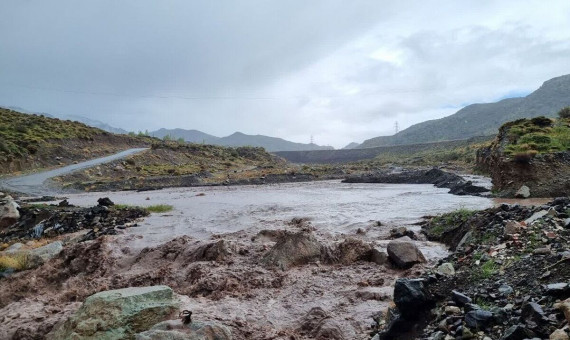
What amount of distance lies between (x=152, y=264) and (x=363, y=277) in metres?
5.68

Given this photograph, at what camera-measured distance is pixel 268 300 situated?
7496 mm

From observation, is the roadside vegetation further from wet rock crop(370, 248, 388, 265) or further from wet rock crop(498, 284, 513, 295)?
wet rock crop(498, 284, 513, 295)

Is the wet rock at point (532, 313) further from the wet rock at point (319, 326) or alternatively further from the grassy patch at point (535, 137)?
the grassy patch at point (535, 137)

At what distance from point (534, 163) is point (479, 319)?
1926cm

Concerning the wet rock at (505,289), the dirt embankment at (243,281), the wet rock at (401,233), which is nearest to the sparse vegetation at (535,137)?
the wet rock at (401,233)

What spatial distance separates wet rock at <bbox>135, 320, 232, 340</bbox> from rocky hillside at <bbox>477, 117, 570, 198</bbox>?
1899cm

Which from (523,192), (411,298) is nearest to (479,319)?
(411,298)

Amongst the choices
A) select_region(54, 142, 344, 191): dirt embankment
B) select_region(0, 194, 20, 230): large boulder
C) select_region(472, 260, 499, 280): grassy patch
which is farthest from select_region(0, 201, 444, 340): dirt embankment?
select_region(54, 142, 344, 191): dirt embankment

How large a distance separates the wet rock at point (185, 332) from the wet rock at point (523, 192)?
18.8 meters

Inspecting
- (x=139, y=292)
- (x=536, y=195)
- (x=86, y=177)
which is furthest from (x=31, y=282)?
(x=86, y=177)

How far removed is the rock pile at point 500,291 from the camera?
397 cm

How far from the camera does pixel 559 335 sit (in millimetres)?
3477

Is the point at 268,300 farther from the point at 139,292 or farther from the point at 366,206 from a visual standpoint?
the point at 366,206

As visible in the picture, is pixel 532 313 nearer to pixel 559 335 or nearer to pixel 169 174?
pixel 559 335
